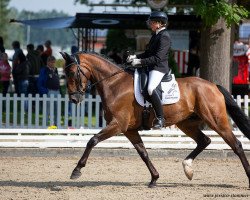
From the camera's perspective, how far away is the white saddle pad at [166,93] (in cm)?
1212

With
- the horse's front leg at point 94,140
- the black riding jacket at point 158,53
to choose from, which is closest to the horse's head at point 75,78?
the horse's front leg at point 94,140

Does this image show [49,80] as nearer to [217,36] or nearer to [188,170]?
[217,36]

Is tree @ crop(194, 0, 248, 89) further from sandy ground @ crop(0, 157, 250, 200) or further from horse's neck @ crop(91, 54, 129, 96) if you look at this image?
horse's neck @ crop(91, 54, 129, 96)

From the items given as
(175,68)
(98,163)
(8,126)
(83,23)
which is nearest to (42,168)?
(98,163)

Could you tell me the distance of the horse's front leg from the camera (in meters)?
11.6

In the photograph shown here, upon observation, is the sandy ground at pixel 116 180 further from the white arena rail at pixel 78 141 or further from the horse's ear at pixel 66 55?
the horse's ear at pixel 66 55

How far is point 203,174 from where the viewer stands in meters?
13.8

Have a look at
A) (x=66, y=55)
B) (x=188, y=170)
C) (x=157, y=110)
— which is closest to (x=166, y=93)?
(x=157, y=110)

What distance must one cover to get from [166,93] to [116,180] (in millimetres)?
1794

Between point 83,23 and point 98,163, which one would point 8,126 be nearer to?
point 98,163

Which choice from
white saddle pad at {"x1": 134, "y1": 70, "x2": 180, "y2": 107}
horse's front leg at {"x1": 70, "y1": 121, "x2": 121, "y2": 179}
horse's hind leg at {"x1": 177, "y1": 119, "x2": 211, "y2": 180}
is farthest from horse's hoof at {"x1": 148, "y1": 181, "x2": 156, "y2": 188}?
white saddle pad at {"x1": 134, "y1": 70, "x2": 180, "y2": 107}

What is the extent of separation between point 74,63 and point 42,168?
3.01m

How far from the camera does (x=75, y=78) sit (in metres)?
12.0

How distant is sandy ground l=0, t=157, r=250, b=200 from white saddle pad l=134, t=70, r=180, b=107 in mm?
1349
